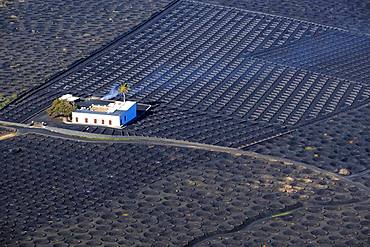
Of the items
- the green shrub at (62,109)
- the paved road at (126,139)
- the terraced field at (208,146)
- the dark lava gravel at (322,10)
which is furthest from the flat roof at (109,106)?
the dark lava gravel at (322,10)

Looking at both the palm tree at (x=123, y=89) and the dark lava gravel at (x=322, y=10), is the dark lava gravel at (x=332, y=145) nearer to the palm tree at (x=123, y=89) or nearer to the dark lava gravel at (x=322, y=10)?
the palm tree at (x=123, y=89)

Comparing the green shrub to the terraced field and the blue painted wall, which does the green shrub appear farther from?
the blue painted wall

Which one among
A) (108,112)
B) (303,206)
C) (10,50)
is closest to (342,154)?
(303,206)

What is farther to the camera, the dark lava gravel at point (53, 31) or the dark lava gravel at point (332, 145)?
the dark lava gravel at point (53, 31)

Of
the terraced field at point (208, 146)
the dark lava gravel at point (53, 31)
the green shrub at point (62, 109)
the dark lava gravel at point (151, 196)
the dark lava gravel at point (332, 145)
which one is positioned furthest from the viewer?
the dark lava gravel at point (53, 31)

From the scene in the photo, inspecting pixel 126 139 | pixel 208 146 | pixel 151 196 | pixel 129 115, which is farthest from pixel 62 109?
pixel 151 196

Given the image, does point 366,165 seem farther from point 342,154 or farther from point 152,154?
point 152,154
